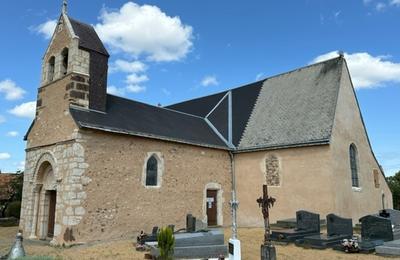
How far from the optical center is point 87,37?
1485 centimetres

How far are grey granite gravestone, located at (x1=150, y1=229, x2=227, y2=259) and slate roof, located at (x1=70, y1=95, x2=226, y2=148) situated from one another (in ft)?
18.4

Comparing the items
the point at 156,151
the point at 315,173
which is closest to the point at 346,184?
the point at 315,173

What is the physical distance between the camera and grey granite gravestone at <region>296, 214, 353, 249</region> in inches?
423

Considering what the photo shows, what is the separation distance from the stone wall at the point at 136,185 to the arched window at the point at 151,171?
27 centimetres

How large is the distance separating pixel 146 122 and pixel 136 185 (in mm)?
3284

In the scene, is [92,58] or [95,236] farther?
[92,58]

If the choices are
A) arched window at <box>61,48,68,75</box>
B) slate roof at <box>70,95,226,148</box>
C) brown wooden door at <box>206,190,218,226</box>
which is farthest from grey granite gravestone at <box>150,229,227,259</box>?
arched window at <box>61,48,68,75</box>

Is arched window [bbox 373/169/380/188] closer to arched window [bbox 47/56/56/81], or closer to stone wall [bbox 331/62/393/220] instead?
stone wall [bbox 331/62/393/220]

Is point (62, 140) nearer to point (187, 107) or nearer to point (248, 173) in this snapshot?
point (248, 173)

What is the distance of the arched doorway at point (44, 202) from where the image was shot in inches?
543

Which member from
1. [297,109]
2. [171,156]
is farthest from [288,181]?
[171,156]

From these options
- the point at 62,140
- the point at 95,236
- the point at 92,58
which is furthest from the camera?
the point at 92,58

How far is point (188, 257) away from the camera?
9156mm

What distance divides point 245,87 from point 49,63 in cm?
1232
